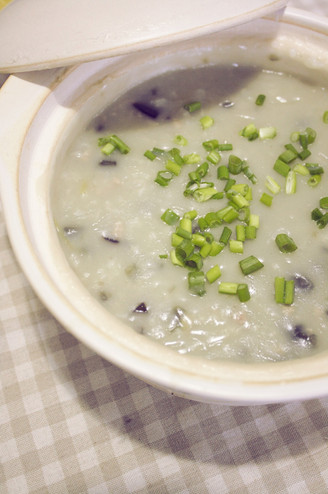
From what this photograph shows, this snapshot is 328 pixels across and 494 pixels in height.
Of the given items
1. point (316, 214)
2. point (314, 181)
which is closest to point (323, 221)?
point (316, 214)

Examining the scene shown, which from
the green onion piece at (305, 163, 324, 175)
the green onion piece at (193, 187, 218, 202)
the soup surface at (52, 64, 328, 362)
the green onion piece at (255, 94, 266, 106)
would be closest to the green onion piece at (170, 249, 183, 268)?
the soup surface at (52, 64, 328, 362)

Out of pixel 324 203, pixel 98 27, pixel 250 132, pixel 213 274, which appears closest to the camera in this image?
pixel 98 27

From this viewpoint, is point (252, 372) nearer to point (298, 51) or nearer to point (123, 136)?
point (123, 136)

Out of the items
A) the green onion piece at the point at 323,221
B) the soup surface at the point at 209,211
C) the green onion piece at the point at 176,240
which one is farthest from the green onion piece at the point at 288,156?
the green onion piece at the point at 176,240

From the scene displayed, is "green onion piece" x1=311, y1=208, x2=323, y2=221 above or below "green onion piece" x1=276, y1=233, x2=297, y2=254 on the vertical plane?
above

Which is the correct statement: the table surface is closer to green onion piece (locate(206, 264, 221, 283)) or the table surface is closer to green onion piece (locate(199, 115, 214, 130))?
green onion piece (locate(206, 264, 221, 283))

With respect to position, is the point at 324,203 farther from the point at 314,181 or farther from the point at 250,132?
the point at 250,132
